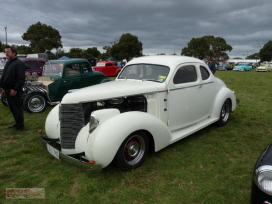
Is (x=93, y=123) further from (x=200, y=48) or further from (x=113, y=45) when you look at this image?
(x=200, y=48)

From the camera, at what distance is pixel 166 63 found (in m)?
4.11

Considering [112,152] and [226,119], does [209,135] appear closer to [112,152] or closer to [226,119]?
[226,119]

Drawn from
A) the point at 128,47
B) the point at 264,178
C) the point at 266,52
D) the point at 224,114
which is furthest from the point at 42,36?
the point at 266,52

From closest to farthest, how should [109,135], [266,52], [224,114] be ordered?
[109,135] → [224,114] → [266,52]

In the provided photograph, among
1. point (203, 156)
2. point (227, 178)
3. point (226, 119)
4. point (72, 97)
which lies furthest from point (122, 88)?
point (226, 119)

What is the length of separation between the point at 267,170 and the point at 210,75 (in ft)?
11.2

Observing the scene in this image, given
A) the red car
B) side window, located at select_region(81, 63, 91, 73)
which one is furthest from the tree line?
side window, located at select_region(81, 63, 91, 73)

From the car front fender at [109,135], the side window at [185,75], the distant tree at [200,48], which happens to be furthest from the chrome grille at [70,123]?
the distant tree at [200,48]

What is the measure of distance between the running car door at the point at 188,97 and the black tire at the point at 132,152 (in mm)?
839

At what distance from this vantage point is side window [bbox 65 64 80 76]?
25.1 feet

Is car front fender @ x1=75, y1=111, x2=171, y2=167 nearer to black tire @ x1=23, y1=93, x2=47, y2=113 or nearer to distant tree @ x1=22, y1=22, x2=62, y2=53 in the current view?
black tire @ x1=23, y1=93, x2=47, y2=113

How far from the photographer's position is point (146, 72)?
4211 millimetres

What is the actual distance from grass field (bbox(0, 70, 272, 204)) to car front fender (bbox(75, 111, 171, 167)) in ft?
1.38

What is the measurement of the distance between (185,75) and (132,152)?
6.47ft
